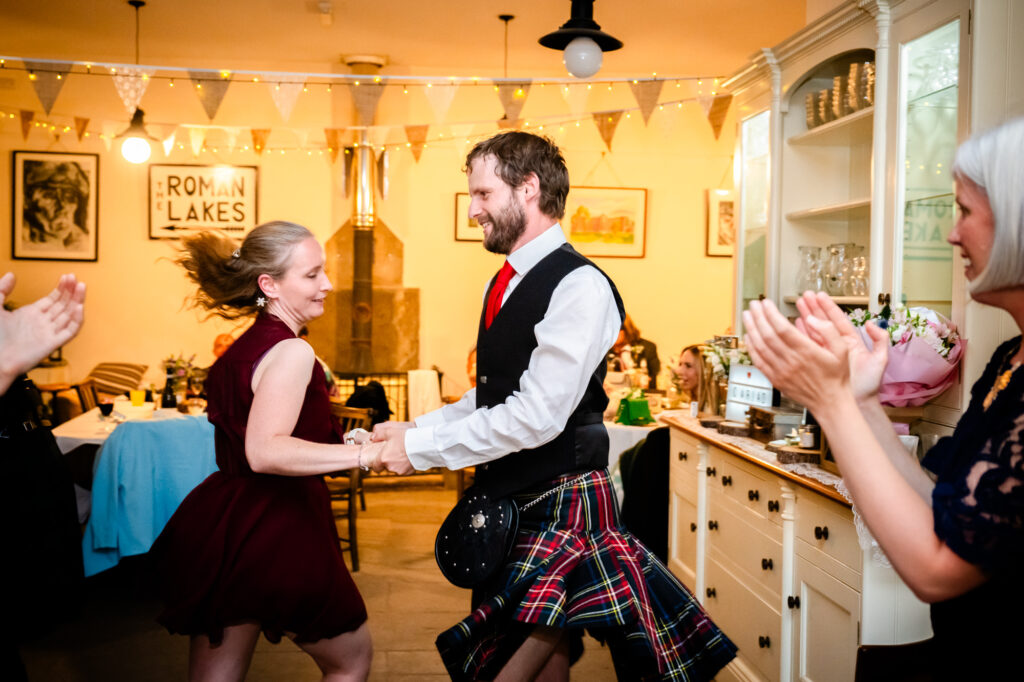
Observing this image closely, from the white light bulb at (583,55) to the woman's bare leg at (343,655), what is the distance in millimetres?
3301

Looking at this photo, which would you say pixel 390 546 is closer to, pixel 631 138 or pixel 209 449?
pixel 209 449

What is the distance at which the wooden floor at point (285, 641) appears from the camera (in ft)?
11.9

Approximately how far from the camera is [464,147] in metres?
8.38

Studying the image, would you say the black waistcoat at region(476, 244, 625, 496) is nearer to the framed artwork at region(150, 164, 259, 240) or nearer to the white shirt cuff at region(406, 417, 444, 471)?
the white shirt cuff at region(406, 417, 444, 471)

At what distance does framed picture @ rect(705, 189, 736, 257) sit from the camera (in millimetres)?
8797

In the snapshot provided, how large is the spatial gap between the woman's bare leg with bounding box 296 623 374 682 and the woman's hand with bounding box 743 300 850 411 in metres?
1.33

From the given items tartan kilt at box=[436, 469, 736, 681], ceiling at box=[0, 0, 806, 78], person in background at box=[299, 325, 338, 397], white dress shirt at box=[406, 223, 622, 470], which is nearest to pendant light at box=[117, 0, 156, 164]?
ceiling at box=[0, 0, 806, 78]

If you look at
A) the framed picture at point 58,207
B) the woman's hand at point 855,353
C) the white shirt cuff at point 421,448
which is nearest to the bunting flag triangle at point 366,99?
the framed picture at point 58,207

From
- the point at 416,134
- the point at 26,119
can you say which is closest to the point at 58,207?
the point at 26,119

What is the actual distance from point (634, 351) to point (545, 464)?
446 cm

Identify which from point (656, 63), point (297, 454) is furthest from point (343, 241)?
point (297, 454)

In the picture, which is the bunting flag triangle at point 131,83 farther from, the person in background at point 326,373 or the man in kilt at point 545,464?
the man in kilt at point 545,464

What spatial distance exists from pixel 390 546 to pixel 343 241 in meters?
3.42

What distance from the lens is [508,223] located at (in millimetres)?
2195
